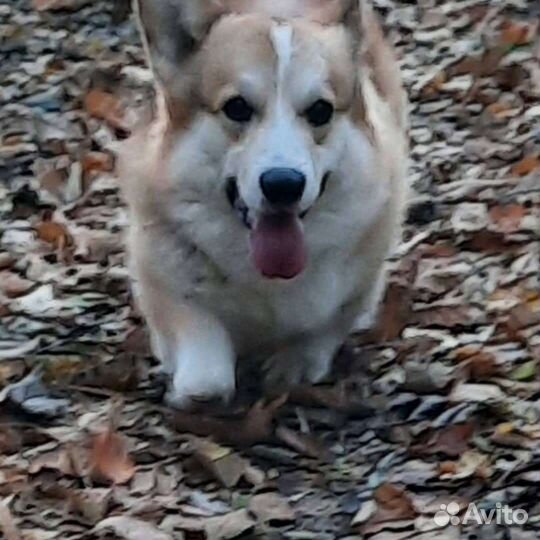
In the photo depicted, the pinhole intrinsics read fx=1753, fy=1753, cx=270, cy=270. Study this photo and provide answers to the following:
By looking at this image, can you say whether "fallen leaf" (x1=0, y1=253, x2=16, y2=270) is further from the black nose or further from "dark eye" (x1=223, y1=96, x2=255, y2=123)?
the black nose

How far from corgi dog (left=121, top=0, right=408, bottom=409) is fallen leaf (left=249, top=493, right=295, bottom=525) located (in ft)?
1.38

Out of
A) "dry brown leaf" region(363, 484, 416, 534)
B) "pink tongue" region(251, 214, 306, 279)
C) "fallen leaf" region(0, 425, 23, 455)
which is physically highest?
"pink tongue" region(251, 214, 306, 279)

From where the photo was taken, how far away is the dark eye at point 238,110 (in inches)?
156

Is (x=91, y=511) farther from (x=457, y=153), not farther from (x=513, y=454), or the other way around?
(x=457, y=153)

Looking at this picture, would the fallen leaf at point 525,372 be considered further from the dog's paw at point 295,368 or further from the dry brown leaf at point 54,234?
the dry brown leaf at point 54,234

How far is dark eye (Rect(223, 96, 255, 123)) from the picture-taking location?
396cm

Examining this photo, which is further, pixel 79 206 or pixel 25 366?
pixel 79 206

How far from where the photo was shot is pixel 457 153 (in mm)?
5879

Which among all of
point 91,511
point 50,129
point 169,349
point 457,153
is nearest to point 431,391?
point 169,349

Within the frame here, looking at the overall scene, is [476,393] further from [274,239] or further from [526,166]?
[526,166]

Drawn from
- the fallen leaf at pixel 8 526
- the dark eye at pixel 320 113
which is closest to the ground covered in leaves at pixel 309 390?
the fallen leaf at pixel 8 526

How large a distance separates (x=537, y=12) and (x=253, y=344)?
3.33 metres

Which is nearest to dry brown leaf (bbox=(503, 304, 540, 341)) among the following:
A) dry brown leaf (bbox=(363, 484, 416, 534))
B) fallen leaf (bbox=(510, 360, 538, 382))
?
fallen leaf (bbox=(510, 360, 538, 382))

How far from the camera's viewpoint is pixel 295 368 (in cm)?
422
